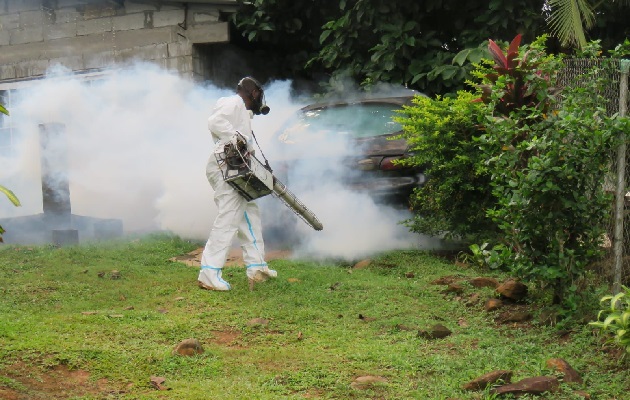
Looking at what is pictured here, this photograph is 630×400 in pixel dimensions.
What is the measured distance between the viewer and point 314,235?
32.3 ft

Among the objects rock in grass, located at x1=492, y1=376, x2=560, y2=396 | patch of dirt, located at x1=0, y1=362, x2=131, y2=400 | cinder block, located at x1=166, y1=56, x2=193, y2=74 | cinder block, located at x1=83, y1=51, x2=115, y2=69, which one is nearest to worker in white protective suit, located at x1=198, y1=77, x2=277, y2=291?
patch of dirt, located at x1=0, y1=362, x2=131, y2=400

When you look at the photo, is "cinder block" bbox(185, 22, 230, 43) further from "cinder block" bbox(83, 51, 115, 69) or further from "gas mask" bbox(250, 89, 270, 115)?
"gas mask" bbox(250, 89, 270, 115)

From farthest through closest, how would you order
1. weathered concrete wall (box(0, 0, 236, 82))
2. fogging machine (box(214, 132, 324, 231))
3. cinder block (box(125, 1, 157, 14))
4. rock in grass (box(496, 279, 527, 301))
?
cinder block (box(125, 1, 157, 14))
weathered concrete wall (box(0, 0, 236, 82))
fogging machine (box(214, 132, 324, 231))
rock in grass (box(496, 279, 527, 301))

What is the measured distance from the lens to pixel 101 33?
13.9 m

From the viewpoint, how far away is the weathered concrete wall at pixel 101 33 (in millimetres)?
13320

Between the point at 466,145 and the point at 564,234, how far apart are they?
273cm

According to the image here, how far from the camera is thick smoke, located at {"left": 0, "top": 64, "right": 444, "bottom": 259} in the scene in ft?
32.3

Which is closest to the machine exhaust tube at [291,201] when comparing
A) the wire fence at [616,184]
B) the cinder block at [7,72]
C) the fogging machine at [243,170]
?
the fogging machine at [243,170]

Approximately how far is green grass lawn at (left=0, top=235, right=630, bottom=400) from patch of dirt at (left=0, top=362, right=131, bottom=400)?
0.01 meters

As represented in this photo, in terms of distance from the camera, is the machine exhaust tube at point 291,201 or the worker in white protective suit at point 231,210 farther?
the machine exhaust tube at point 291,201

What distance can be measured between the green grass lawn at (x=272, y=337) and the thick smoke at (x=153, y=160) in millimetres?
1181

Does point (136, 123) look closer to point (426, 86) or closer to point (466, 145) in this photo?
point (426, 86)

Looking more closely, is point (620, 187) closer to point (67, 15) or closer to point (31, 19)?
point (67, 15)

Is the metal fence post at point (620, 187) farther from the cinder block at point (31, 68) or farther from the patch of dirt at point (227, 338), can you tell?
the cinder block at point (31, 68)
